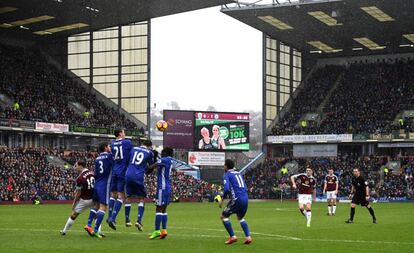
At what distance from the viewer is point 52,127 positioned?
67750mm

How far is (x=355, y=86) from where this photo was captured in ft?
277

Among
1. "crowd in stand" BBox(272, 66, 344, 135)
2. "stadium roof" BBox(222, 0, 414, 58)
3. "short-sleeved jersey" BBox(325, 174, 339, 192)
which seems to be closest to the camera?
"short-sleeved jersey" BBox(325, 174, 339, 192)

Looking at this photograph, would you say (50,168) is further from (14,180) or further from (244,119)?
(244,119)

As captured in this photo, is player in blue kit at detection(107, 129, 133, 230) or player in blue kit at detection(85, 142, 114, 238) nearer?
player in blue kit at detection(85, 142, 114, 238)

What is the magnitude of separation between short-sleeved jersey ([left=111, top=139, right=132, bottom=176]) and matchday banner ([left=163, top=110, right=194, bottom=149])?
172 feet

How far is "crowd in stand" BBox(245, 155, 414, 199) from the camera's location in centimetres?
7044

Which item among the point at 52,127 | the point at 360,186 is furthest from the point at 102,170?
the point at 52,127

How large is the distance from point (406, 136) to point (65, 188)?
3429cm

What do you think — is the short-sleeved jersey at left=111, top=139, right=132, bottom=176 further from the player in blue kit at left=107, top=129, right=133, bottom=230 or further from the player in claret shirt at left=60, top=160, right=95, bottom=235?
the player in claret shirt at left=60, top=160, right=95, bottom=235

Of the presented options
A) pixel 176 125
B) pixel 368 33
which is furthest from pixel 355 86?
pixel 176 125

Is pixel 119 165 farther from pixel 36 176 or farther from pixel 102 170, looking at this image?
pixel 36 176

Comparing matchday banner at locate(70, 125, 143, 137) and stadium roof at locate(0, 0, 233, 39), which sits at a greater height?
stadium roof at locate(0, 0, 233, 39)

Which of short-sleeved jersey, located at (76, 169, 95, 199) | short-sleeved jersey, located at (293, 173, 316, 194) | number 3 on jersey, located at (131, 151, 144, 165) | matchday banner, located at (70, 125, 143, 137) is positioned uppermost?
matchday banner, located at (70, 125, 143, 137)

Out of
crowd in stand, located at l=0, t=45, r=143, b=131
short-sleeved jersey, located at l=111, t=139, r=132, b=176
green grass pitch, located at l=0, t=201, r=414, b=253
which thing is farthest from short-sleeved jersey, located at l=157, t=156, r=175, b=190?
crowd in stand, located at l=0, t=45, r=143, b=131
